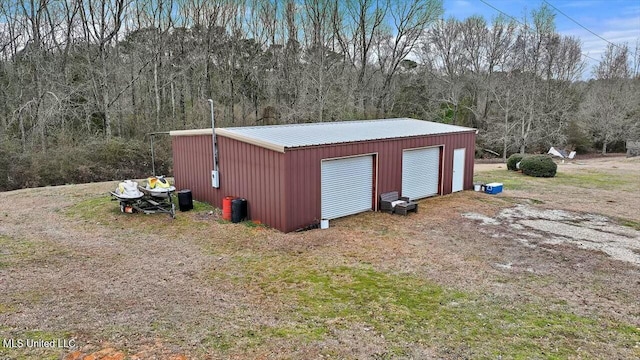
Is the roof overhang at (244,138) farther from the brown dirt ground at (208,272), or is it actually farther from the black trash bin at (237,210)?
the brown dirt ground at (208,272)

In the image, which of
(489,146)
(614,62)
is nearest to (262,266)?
(489,146)

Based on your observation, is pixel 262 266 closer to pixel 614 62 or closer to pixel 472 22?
pixel 472 22

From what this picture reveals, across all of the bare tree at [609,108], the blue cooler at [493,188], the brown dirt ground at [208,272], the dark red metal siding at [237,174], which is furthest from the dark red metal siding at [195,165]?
the bare tree at [609,108]

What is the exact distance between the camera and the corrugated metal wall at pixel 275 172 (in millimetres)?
8984

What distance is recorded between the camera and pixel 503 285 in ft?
20.4

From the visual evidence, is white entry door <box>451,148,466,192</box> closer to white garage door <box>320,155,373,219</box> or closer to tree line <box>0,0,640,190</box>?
white garage door <box>320,155,373,219</box>

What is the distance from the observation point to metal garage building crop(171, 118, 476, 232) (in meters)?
9.11

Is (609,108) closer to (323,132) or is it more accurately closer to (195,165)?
(323,132)

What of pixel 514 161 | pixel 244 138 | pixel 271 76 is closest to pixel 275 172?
pixel 244 138

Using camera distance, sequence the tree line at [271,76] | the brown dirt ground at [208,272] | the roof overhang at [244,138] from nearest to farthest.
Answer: the brown dirt ground at [208,272] < the roof overhang at [244,138] < the tree line at [271,76]

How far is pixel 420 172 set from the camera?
40.2 ft

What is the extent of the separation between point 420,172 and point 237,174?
563 cm

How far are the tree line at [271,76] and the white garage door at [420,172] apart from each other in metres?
12.7

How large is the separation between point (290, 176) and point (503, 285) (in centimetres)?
476
